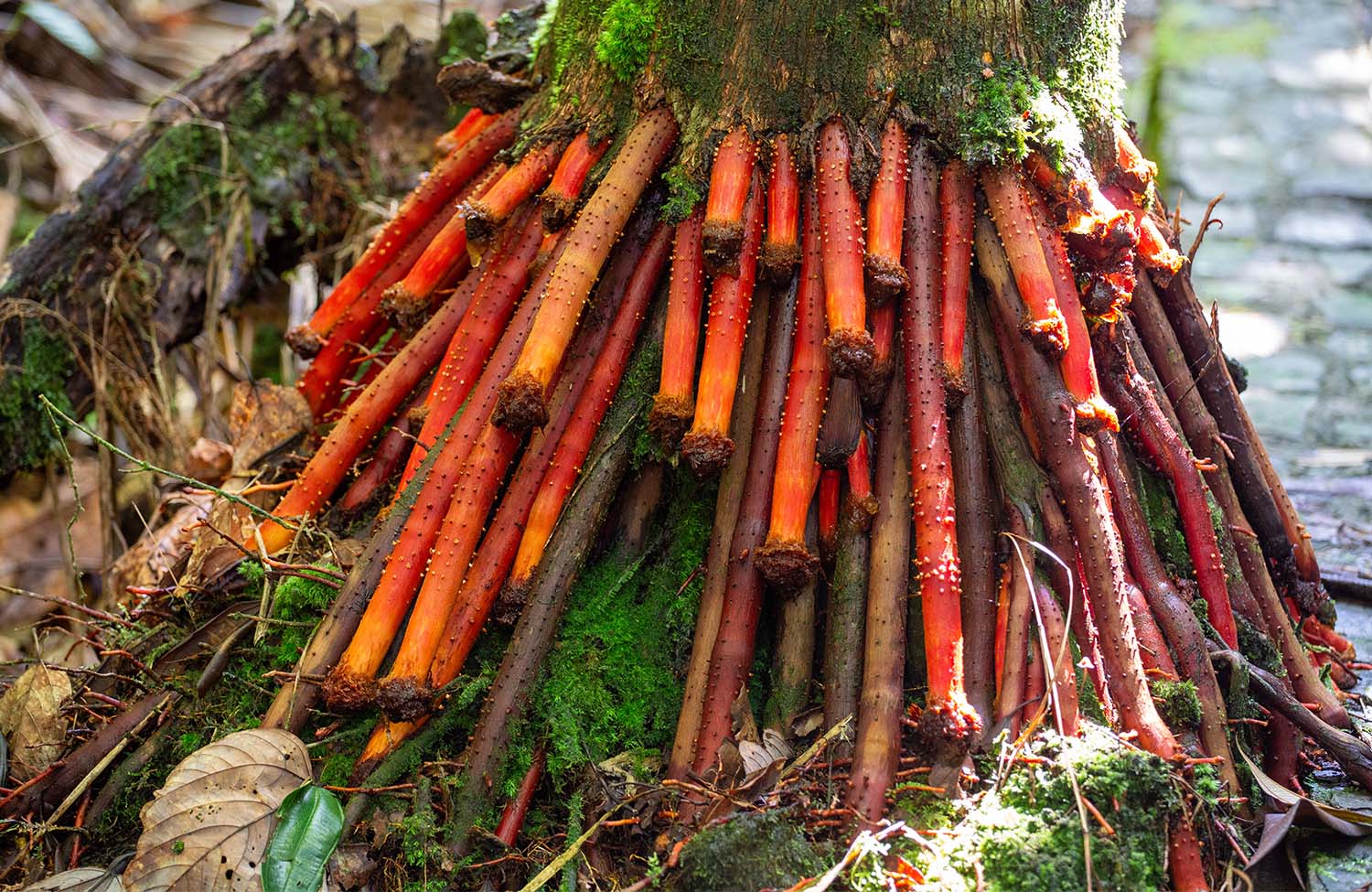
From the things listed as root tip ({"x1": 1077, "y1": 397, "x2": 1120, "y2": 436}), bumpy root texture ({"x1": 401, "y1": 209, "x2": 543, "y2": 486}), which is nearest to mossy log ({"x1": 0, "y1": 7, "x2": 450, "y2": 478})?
bumpy root texture ({"x1": 401, "y1": 209, "x2": 543, "y2": 486})

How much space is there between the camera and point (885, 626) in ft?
7.80

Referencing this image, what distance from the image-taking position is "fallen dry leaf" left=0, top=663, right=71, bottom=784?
262 cm

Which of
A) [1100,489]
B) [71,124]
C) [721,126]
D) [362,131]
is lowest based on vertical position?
[1100,489]

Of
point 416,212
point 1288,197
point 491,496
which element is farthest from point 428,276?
point 1288,197

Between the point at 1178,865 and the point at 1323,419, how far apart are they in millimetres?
3667

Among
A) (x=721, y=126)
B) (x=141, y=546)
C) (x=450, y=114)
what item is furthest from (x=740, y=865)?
(x=450, y=114)

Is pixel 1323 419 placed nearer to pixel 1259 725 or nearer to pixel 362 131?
pixel 1259 725

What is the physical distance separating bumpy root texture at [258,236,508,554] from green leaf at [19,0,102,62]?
5894mm

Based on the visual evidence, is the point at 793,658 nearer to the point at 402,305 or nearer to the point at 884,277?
the point at 884,277

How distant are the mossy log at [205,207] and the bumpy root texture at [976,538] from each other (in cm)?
332

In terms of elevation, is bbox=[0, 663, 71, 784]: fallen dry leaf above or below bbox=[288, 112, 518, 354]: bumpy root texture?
below

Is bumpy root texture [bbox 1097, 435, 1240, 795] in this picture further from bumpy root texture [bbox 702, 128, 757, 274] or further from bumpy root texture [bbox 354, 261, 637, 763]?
bumpy root texture [bbox 354, 261, 637, 763]

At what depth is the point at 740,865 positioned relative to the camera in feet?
6.74

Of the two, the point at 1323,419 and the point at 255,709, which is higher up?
the point at 1323,419
